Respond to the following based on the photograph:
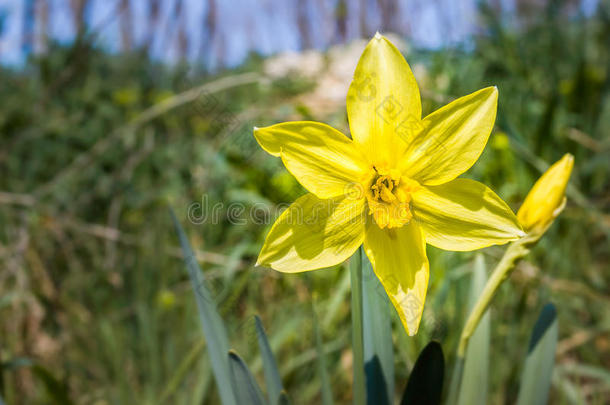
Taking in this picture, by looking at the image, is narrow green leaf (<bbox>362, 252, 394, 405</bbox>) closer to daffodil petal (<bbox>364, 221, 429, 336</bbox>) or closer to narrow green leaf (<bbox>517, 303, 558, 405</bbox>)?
daffodil petal (<bbox>364, 221, 429, 336</bbox>)

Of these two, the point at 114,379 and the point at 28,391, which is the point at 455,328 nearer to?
the point at 114,379

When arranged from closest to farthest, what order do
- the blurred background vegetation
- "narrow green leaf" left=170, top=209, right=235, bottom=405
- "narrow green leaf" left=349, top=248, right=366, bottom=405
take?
"narrow green leaf" left=349, top=248, right=366, bottom=405 → "narrow green leaf" left=170, top=209, right=235, bottom=405 → the blurred background vegetation

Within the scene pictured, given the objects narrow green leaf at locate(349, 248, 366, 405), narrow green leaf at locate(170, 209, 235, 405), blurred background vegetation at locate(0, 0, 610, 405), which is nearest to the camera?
narrow green leaf at locate(349, 248, 366, 405)

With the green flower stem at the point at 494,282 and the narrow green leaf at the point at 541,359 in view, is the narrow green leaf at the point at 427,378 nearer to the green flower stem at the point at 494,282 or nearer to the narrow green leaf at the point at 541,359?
the green flower stem at the point at 494,282

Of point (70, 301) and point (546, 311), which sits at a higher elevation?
point (546, 311)

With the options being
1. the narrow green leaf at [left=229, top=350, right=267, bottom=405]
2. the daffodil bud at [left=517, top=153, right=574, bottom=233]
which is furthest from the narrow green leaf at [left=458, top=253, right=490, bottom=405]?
the narrow green leaf at [left=229, top=350, right=267, bottom=405]

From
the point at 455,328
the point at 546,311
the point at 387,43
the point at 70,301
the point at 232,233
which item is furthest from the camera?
the point at 232,233

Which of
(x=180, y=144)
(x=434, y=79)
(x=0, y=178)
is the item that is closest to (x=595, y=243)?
(x=434, y=79)

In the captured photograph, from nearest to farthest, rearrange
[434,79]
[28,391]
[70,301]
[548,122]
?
[28,391], [70,301], [548,122], [434,79]
